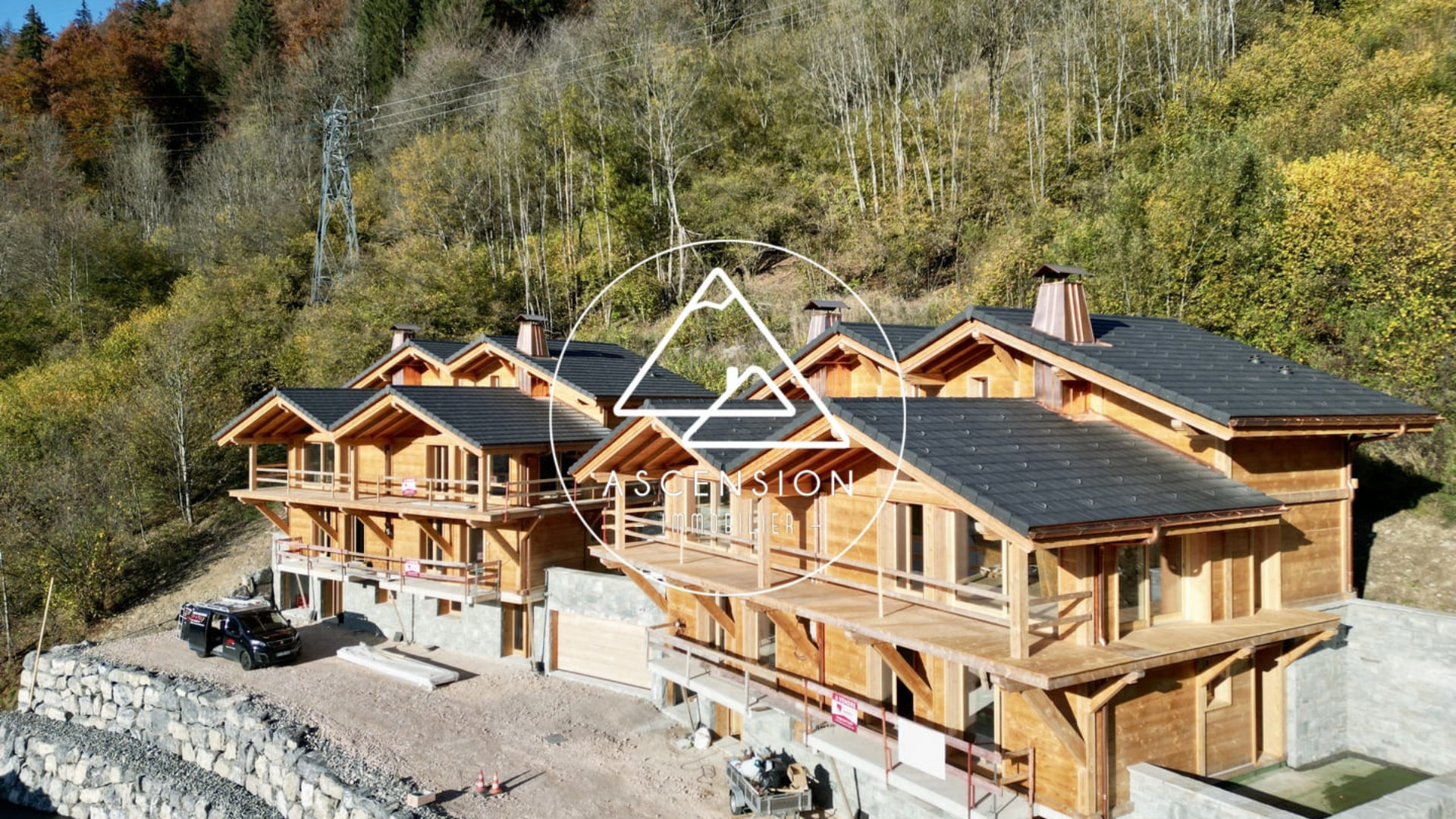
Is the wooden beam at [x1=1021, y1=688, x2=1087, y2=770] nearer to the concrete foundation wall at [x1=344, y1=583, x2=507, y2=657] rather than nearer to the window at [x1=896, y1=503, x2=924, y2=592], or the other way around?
the window at [x1=896, y1=503, x2=924, y2=592]

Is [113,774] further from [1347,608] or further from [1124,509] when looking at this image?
[1347,608]

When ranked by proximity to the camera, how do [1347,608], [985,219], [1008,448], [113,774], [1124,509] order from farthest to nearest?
1. [985,219]
2. [113,774]
3. [1347,608]
4. [1008,448]
5. [1124,509]

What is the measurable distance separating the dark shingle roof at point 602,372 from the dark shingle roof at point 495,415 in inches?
34.6

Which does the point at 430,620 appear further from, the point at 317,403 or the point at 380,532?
the point at 317,403

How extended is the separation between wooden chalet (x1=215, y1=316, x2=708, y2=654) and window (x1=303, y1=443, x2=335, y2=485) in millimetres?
58

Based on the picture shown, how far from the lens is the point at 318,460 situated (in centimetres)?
2655

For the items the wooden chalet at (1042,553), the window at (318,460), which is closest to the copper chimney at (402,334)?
the window at (318,460)

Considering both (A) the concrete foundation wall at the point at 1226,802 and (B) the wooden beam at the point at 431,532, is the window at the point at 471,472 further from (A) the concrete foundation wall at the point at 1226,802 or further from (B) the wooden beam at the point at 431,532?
(A) the concrete foundation wall at the point at 1226,802

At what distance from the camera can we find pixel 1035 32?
32.0m

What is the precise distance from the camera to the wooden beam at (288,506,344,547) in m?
23.9

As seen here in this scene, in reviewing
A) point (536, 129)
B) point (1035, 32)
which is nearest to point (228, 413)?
point (536, 129)

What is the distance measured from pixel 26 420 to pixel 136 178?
85.7ft

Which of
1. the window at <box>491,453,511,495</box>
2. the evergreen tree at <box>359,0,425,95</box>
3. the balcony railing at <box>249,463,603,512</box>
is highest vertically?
the evergreen tree at <box>359,0,425,95</box>

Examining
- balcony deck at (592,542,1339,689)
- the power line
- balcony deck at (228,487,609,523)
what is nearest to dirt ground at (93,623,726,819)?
balcony deck at (228,487,609,523)
